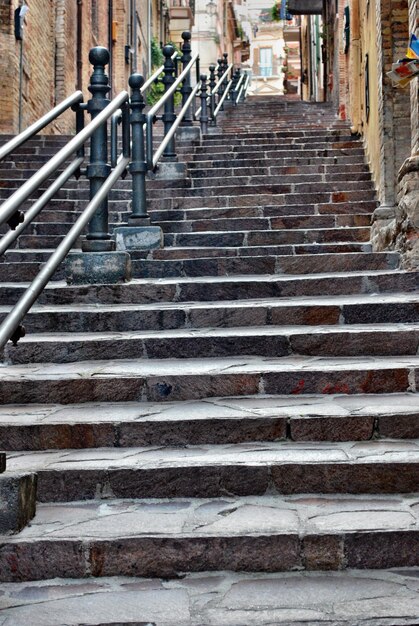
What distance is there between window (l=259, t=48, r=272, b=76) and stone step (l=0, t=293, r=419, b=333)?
59231mm

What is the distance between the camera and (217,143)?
1073 cm

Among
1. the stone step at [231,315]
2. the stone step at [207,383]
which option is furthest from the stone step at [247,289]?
the stone step at [207,383]

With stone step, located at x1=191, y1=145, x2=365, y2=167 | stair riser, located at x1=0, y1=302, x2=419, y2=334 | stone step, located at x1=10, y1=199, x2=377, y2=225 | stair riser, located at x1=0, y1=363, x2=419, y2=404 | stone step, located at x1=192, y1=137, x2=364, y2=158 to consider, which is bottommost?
stair riser, located at x1=0, y1=363, x2=419, y2=404

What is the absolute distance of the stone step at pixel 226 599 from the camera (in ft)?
7.69

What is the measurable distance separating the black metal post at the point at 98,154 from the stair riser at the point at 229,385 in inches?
68.3

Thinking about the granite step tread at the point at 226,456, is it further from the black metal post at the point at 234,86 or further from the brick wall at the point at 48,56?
the black metal post at the point at 234,86

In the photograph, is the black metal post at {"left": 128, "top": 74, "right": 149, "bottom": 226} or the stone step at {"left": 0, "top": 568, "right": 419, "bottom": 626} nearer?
the stone step at {"left": 0, "top": 568, "right": 419, "bottom": 626}

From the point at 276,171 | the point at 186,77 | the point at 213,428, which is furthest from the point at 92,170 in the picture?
the point at 186,77

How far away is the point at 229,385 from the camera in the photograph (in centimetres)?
386

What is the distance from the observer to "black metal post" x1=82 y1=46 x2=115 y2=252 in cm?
540

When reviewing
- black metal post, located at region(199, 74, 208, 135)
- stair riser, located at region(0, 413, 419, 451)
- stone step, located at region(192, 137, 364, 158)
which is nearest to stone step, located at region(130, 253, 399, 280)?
stair riser, located at region(0, 413, 419, 451)

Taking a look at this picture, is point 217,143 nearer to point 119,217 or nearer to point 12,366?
point 119,217

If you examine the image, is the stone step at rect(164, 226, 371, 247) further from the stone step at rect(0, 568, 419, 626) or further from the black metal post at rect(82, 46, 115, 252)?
the stone step at rect(0, 568, 419, 626)

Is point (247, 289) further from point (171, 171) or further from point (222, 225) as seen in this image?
point (171, 171)
